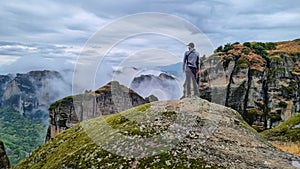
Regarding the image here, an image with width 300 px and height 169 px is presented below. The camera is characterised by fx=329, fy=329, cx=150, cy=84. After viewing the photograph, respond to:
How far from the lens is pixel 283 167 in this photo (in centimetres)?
1009

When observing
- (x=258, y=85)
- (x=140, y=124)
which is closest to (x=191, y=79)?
(x=140, y=124)

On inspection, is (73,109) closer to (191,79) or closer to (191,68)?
(191,79)

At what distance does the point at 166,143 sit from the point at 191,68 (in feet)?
19.7

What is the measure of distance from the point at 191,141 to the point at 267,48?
97.1 metres

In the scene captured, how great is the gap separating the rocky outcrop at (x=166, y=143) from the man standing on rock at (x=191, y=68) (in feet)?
7.30

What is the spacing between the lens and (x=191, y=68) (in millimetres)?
15633

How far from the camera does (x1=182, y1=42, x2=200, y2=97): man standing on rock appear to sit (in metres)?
15.4

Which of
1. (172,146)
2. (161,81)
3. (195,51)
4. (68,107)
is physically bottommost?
(68,107)

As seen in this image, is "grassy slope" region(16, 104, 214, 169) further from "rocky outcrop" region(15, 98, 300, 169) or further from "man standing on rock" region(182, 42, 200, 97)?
"man standing on rock" region(182, 42, 200, 97)

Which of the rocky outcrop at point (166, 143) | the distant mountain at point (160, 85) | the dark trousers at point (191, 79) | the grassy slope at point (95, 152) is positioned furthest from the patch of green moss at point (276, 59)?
the grassy slope at point (95, 152)

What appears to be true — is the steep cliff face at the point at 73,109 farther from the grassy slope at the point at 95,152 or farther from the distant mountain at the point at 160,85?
the grassy slope at the point at 95,152

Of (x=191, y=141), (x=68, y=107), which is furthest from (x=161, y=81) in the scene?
(x=68, y=107)

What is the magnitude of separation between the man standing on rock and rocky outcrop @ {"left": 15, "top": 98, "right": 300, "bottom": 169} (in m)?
2.22

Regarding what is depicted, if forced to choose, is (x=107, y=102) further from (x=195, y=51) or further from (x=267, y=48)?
(x=195, y=51)
